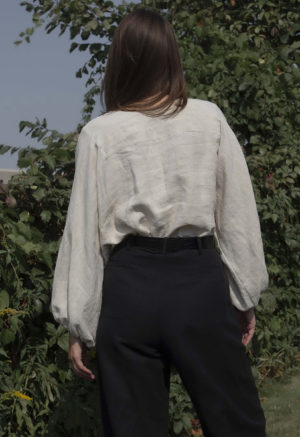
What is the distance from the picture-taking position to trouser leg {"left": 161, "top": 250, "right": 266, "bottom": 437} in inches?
75.3

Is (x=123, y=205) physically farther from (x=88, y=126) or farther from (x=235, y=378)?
(x=235, y=378)

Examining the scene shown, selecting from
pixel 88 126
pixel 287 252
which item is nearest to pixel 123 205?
pixel 88 126

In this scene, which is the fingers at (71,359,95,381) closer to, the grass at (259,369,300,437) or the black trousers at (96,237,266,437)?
the black trousers at (96,237,266,437)

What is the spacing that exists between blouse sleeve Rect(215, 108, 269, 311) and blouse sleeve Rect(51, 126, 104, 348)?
398mm

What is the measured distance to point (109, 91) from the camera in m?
2.11

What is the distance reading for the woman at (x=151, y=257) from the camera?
1929mm

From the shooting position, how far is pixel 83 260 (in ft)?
6.57

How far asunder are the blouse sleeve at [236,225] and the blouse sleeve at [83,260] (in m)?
0.40

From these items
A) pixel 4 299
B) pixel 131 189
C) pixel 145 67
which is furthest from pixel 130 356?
pixel 4 299

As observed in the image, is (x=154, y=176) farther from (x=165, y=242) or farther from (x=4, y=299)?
(x=4, y=299)

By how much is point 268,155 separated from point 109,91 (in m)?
2.56

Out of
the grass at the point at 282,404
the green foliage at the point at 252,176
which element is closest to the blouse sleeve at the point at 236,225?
the green foliage at the point at 252,176

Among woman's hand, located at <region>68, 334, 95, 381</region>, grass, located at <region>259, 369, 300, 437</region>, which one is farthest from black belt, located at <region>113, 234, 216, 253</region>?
grass, located at <region>259, 369, 300, 437</region>

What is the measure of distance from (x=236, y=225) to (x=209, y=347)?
1.31 feet
